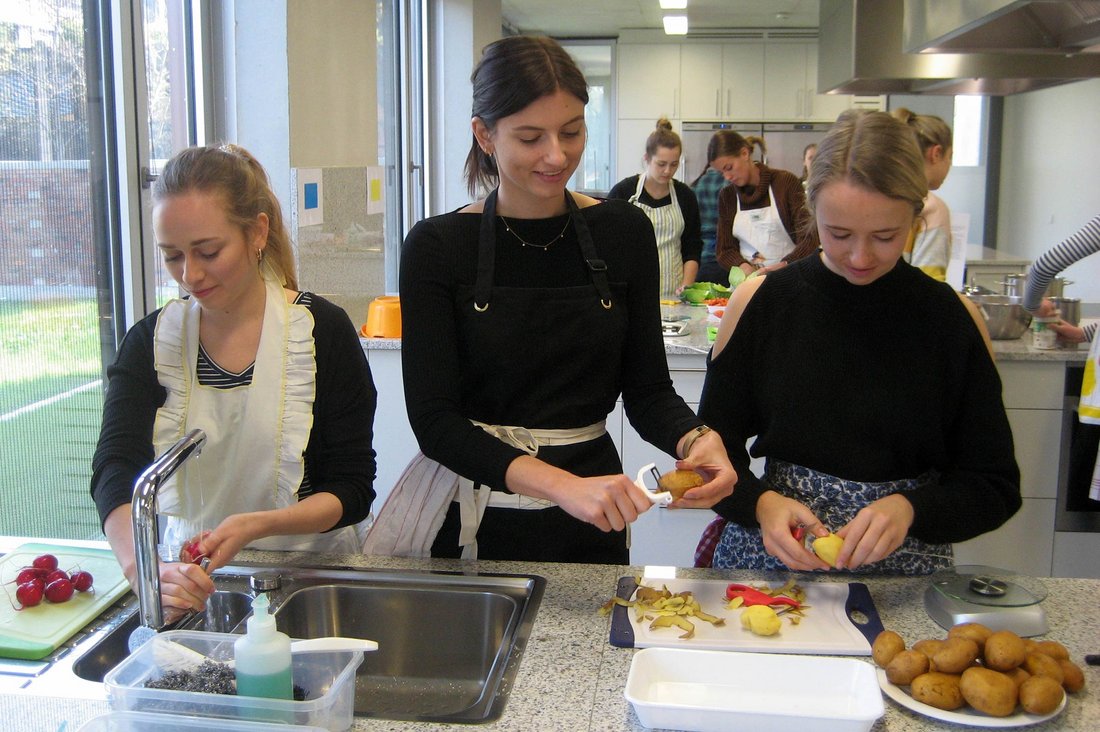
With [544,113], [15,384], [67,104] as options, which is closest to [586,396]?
[544,113]

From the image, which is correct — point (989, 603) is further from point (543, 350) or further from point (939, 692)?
point (543, 350)

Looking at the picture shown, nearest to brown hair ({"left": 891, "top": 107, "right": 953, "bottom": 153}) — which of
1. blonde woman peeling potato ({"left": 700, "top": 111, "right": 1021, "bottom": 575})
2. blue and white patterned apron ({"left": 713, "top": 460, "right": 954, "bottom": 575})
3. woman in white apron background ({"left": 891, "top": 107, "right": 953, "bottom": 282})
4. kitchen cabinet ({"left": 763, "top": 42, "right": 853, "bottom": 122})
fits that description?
woman in white apron background ({"left": 891, "top": 107, "right": 953, "bottom": 282})

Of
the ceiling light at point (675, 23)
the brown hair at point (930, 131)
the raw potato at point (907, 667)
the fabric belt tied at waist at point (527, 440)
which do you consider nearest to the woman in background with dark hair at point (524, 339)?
the fabric belt tied at waist at point (527, 440)

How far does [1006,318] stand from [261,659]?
2.85 meters

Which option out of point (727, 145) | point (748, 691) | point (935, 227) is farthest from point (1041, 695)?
point (727, 145)

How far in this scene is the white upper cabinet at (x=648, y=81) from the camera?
8742 mm

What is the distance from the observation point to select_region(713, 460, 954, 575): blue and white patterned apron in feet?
4.78

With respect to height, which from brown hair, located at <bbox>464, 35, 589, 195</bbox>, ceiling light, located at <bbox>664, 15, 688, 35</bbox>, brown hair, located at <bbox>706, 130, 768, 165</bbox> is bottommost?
brown hair, located at <bbox>464, 35, 589, 195</bbox>

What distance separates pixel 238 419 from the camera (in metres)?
1.46

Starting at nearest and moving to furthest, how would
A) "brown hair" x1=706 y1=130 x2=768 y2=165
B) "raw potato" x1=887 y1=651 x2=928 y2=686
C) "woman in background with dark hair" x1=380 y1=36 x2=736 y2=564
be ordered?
"raw potato" x1=887 y1=651 x2=928 y2=686 < "woman in background with dark hair" x1=380 y1=36 x2=736 y2=564 < "brown hair" x1=706 y1=130 x2=768 y2=165

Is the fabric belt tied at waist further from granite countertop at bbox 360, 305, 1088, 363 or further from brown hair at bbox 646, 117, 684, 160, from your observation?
brown hair at bbox 646, 117, 684, 160

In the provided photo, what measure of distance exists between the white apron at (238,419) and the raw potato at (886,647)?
81cm

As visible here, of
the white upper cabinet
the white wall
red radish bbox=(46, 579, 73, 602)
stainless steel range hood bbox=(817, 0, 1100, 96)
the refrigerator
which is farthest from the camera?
the white upper cabinet

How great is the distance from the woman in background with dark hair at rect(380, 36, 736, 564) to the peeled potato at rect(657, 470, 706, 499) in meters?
0.05
